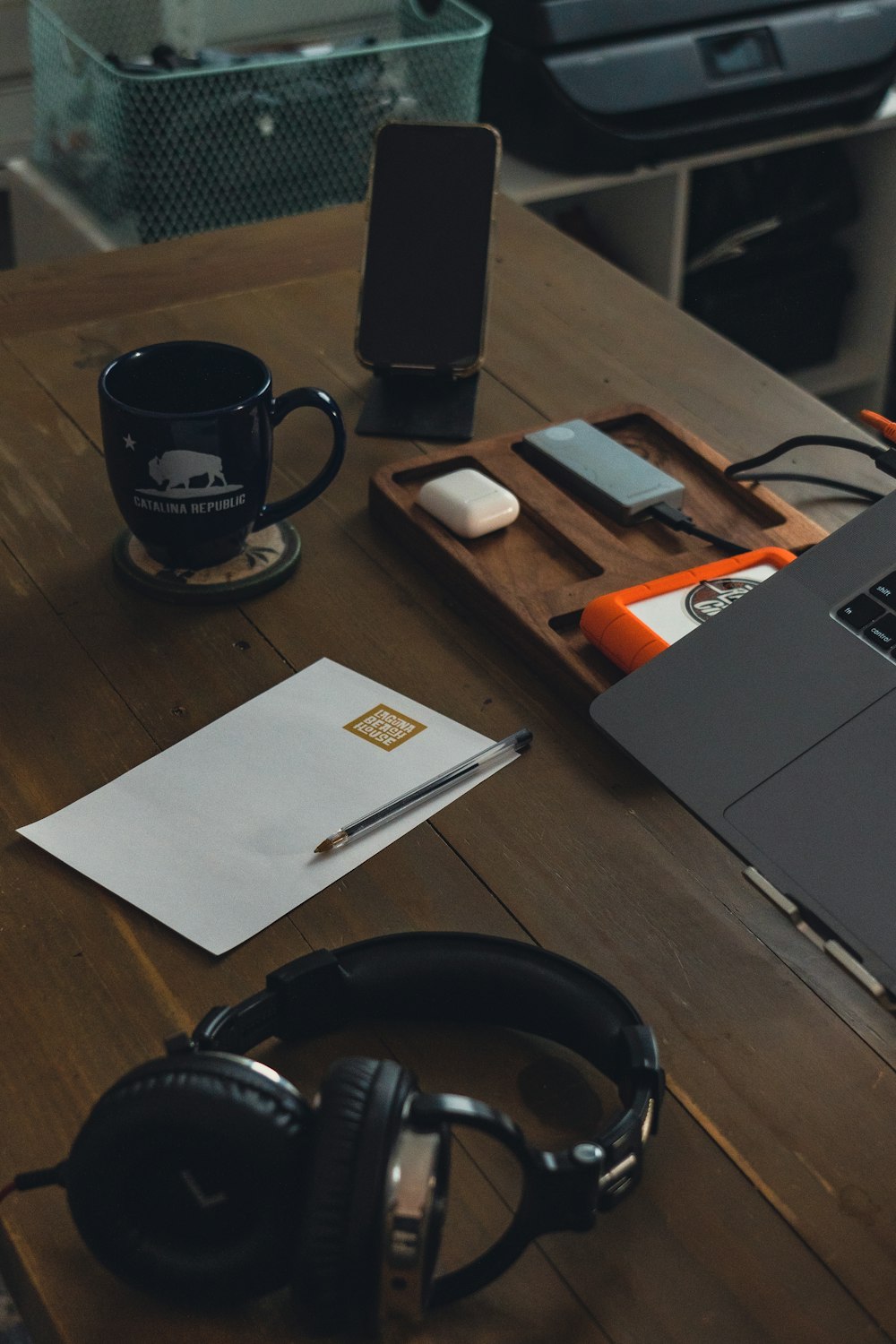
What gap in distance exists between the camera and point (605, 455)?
36.1 inches

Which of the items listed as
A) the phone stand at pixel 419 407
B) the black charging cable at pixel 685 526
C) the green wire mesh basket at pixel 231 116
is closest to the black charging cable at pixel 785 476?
the black charging cable at pixel 685 526

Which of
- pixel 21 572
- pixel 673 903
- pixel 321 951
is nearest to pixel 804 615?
pixel 673 903

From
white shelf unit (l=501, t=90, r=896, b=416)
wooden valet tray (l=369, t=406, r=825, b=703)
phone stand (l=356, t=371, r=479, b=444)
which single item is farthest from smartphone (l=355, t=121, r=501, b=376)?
white shelf unit (l=501, t=90, r=896, b=416)

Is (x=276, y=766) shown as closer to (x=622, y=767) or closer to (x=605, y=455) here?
(x=622, y=767)

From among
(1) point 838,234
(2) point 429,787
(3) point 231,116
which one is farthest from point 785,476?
(1) point 838,234

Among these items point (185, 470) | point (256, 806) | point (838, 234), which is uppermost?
point (185, 470)

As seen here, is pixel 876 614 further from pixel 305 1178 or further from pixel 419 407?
pixel 419 407

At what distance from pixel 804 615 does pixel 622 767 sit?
0.14m

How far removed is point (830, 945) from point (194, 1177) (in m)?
0.26

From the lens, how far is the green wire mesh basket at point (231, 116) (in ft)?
5.18

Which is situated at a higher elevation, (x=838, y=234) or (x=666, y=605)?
(x=666, y=605)

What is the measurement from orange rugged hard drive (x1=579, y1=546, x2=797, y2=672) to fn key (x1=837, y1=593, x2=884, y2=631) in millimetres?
107

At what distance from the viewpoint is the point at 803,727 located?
1.92 feet

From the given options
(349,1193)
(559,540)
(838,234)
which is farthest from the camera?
(838,234)
